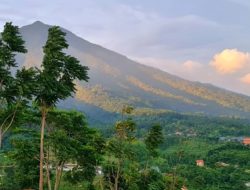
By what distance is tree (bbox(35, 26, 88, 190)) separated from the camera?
21.7m

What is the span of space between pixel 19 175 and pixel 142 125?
153650 millimetres

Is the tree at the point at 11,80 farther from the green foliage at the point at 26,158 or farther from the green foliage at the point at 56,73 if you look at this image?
the green foliage at the point at 26,158

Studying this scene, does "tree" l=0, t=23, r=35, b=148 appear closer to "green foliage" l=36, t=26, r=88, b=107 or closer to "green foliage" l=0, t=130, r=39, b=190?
"green foliage" l=36, t=26, r=88, b=107

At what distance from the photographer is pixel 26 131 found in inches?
1046

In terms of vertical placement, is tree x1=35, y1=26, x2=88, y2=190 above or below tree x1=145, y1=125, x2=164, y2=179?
above

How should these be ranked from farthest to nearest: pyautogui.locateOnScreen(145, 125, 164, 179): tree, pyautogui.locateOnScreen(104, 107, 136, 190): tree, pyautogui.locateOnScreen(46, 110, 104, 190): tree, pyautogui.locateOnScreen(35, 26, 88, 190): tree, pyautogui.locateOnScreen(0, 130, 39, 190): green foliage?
pyautogui.locateOnScreen(145, 125, 164, 179): tree < pyautogui.locateOnScreen(104, 107, 136, 190): tree < pyautogui.locateOnScreen(46, 110, 104, 190): tree < pyautogui.locateOnScreen(0, 130, 39, 190): green foliage < pyautogui.locateOnScreen(35, 26, 88, 190): tree

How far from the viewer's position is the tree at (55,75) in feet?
71.3

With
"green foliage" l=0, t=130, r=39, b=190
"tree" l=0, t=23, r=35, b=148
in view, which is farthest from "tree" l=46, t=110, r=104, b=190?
"tree" l=0, t=23, r=35, b=148

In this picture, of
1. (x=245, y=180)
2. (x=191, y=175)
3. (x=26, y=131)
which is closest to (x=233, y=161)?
(x=245, y=180)

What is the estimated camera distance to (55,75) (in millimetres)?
22281

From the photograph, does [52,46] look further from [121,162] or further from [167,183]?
[167,183]

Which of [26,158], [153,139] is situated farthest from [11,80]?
[153,139]

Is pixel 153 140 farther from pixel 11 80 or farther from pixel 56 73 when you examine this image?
pixel 11 80

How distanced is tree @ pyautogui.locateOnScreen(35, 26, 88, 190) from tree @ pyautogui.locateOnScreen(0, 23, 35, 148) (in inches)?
22.4
